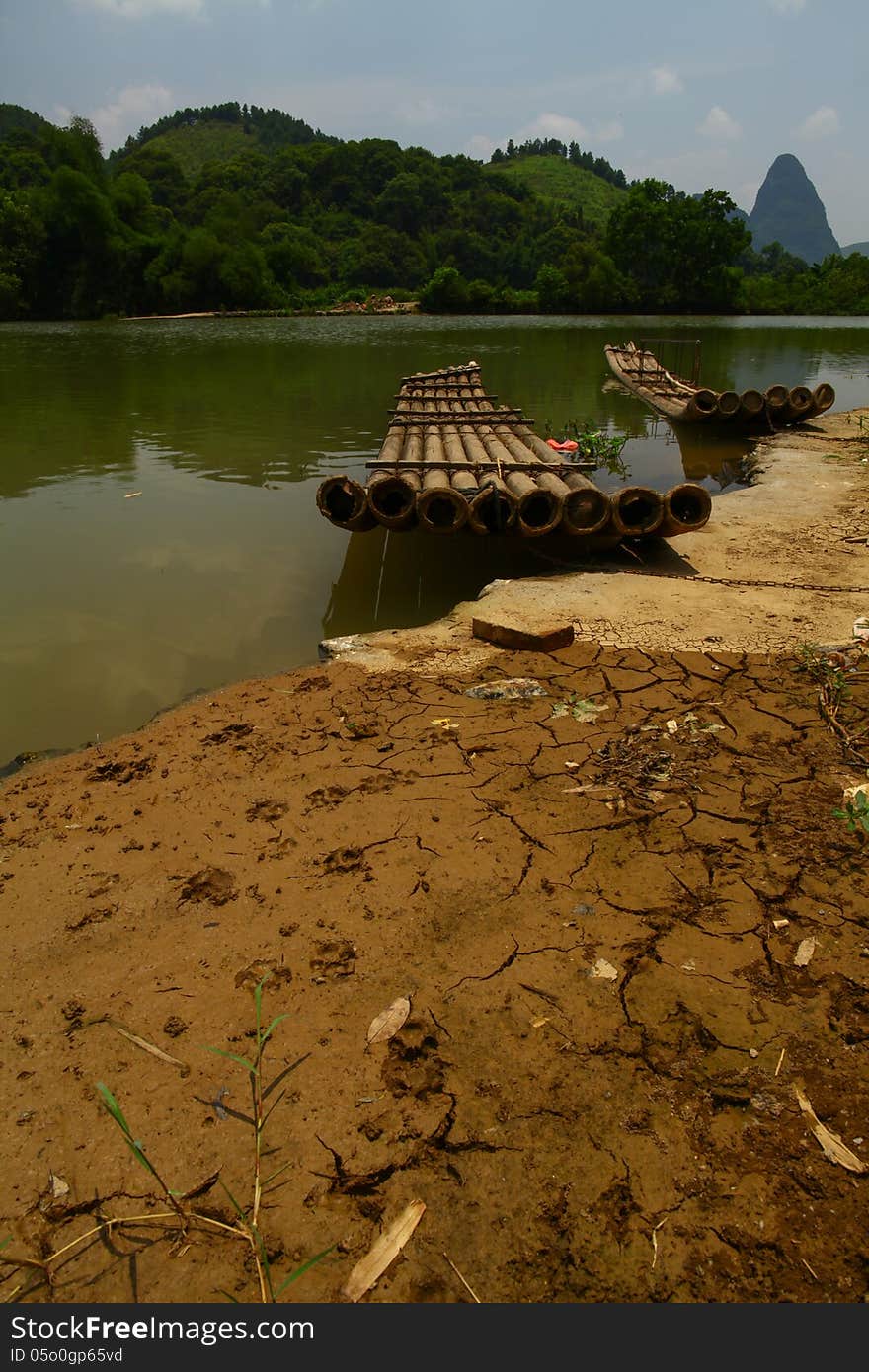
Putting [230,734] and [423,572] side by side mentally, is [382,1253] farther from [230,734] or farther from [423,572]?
[423,572]

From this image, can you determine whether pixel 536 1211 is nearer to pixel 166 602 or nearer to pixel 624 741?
pixel 624 741

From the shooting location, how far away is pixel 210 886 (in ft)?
9.15

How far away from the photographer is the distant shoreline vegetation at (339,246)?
170ft

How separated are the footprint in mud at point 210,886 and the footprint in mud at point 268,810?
0.35 meters

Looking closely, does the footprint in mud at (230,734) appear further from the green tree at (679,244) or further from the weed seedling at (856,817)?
the green tree at (679,244)

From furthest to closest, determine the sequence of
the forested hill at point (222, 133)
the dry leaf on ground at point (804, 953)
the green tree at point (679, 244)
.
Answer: the forested hill at point (222, 133) < the green tree at point (679, 244) < the dry leaf on ground at point (804, 953)

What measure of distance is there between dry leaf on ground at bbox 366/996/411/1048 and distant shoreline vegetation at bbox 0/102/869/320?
57035 millimetres

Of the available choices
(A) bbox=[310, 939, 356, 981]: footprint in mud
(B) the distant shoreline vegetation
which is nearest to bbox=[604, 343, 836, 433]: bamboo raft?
(A) bbox=[310, 939, 356, 981]: footprint in mud

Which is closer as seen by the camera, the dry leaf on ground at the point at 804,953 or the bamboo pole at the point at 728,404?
the dry leaf on ground at the point at 804,953

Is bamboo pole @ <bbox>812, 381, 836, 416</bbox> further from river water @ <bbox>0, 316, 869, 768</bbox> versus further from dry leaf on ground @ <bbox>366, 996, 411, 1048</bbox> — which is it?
dry leaf on ground @ <bbox>366, 996, 411, 1048</bbox>

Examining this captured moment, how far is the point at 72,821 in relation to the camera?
129 inches

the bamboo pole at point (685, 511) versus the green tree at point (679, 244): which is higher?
the green tree at point (679, 244)

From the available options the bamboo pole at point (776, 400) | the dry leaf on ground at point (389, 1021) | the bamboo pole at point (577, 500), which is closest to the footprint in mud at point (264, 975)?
the dry leaf on ground at point (389, 1021)

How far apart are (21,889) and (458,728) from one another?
6.60 feet
